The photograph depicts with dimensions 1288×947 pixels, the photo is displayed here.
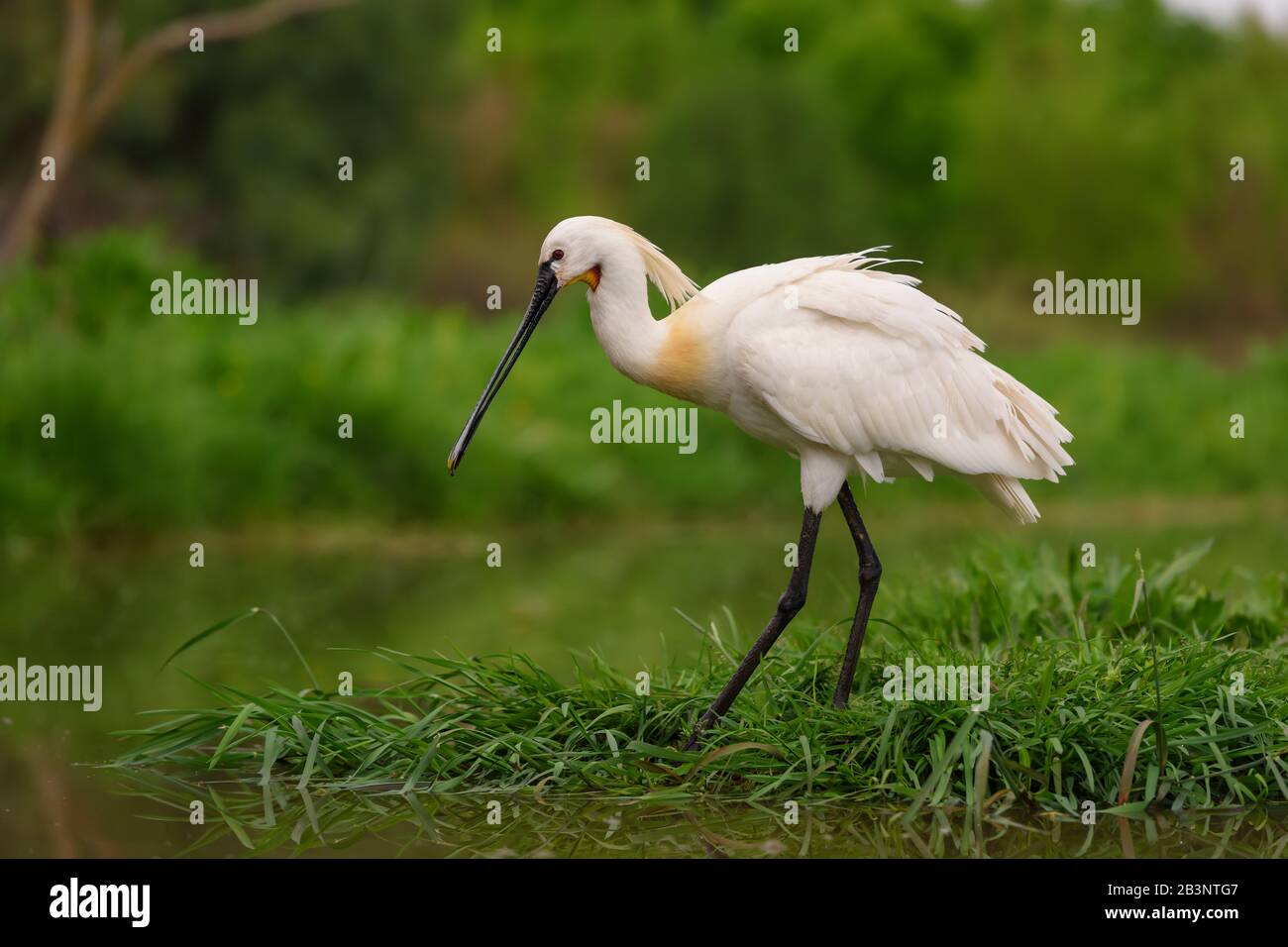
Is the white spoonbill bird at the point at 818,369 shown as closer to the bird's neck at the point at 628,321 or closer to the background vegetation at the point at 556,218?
the bird's neck at the point at 628,321

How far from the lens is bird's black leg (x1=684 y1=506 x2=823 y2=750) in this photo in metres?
5.52

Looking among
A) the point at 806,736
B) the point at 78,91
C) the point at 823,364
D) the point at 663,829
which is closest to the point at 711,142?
the point at 78,91

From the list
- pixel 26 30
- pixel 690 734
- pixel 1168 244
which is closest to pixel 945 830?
pixel 690 734

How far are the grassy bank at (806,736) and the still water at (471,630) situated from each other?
98 millimetres

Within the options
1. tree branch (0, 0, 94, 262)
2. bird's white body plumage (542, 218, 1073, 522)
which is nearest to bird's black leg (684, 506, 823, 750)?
bird's white body plumage (542, 218, 1073, 522)

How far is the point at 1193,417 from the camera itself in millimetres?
18875

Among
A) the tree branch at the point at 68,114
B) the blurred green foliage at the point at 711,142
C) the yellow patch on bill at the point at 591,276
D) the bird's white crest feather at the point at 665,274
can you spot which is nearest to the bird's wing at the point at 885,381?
the bird's white crest feather at the point at 665,274

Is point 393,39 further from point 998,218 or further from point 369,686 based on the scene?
point 369,686

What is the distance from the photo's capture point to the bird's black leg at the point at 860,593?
566 centimetres

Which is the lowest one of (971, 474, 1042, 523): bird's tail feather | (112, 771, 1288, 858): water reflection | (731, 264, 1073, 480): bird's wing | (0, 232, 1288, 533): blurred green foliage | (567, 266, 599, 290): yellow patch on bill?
(112, 771, 1288, 858): water reflection

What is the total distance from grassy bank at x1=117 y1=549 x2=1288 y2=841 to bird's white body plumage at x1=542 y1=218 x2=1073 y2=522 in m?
0.65

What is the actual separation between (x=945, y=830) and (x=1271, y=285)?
31384mm

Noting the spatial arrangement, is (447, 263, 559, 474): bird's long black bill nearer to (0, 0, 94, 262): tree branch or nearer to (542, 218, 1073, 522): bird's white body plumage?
(542, 218, 1073, 522): bird's white body plumage

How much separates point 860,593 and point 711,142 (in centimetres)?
2205
